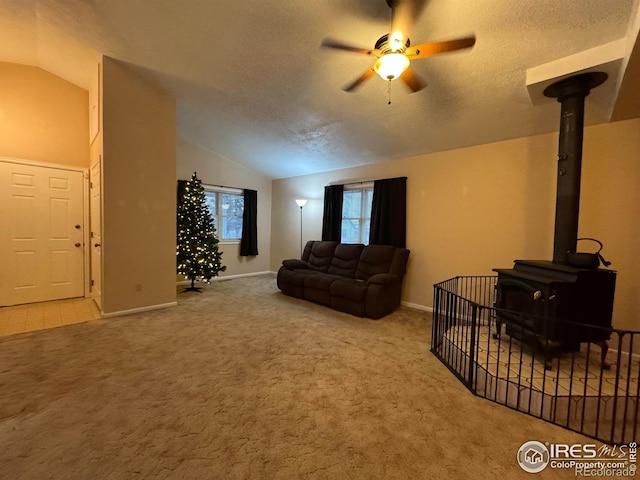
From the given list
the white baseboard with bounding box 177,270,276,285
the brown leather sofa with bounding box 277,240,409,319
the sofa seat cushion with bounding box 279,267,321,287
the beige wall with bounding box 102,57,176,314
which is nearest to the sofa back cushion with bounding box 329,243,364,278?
the brown leather sofa with bounding box 277,240,409,319

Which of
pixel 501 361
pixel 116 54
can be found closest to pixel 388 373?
pixel 501 361

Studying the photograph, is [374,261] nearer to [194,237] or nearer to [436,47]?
[436,47]

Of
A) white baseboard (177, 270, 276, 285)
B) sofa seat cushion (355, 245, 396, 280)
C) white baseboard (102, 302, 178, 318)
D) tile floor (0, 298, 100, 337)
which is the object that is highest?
sofa seat cushion (355, 245, 396, 280)

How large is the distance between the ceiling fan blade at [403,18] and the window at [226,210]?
5249 mm

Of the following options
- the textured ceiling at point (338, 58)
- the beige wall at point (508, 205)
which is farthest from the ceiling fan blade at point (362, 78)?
the beige wall at point (508, 205)

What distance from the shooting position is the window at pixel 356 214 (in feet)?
18.3

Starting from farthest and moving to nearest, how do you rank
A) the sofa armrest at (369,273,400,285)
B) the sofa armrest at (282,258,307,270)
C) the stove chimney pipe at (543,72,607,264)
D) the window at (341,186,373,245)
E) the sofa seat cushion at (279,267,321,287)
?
the window at (341,186,373,245)
the sofa armrest at (282,258,307,270)
the sofa seat cushion at (279,267,321,287)
the sofa armrest at (369,273,400,285)
the stove chimney pipe at (543,72,607,264)

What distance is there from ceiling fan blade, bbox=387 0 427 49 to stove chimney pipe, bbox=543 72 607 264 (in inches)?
64.0

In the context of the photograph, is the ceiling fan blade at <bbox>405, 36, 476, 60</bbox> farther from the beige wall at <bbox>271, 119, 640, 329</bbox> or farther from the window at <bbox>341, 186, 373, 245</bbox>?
the window at <bbox>341, 186, 373, 245</bbox>

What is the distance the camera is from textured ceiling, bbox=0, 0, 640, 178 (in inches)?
91.2

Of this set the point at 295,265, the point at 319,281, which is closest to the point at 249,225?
the point at 295,265

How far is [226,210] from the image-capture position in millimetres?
6746

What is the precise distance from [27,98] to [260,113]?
11.5 feet

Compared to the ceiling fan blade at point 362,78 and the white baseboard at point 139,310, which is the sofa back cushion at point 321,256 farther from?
the ceiling fan blade at point 362,78
